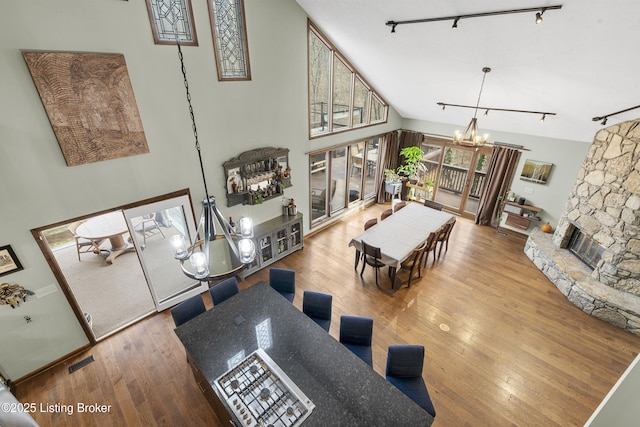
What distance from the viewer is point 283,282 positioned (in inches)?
187

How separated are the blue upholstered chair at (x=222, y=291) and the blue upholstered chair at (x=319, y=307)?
1.15m

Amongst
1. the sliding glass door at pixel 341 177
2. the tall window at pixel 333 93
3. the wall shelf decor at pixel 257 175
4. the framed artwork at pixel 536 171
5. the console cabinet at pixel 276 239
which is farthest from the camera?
the sliding glass door at pixel 341 177

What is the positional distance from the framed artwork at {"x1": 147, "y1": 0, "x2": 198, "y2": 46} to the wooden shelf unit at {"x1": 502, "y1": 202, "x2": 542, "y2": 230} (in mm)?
7824

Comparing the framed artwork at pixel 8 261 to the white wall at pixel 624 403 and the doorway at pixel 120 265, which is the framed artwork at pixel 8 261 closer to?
the doorway at pixel 120 265

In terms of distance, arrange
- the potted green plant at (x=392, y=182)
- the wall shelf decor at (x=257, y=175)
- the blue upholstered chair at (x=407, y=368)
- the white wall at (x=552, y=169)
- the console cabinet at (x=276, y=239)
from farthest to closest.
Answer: the potted green plant at (x=392, y=182) < the white wall at (x=552, y=169) < the console cabinet at (x=276, y=239) < the wall shelf decor at (x=257, y=175) < the blue upholstered chair at (x=407, y=368)

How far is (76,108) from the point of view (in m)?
3.59

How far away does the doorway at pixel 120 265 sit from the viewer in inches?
177

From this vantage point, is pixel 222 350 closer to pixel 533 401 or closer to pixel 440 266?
pixel 533 401

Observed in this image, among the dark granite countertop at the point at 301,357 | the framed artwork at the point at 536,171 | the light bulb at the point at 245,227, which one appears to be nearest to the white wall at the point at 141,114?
the dark granite countertop at the point at 301,357

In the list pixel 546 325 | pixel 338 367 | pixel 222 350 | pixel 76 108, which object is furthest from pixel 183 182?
pixel 546 325

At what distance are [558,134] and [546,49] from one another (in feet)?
11.4

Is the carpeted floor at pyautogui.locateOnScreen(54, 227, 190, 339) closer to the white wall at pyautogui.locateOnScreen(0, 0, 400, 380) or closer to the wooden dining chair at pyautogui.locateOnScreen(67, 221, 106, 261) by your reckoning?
the wooden dining chair at pyautogui.locateOnScreen(67, 221, 106, 261)

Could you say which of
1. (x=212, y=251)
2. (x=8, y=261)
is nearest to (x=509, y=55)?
(x=212, y=251)

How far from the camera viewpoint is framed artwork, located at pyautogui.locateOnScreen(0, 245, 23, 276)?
3.56 meters
